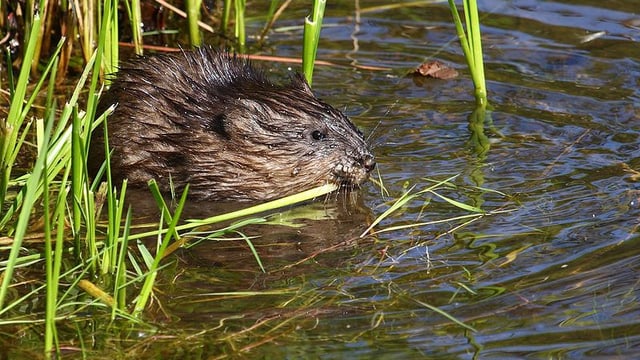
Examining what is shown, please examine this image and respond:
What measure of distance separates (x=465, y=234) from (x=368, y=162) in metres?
0.75

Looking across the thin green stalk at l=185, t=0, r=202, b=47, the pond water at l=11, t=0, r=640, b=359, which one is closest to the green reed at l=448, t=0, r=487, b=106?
the pond water at l=11, t=0, r=640, b=359

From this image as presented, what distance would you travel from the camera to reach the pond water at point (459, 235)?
3.91 m

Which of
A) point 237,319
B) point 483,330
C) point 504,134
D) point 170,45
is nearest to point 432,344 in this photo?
point 483,330

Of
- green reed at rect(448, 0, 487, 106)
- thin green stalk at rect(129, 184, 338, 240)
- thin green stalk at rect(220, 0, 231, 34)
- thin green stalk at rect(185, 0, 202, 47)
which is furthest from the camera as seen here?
thin green stalk at rect(220, 0, 231, 34)

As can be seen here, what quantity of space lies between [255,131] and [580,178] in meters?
1.54

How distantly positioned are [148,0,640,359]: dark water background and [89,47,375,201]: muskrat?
259mm

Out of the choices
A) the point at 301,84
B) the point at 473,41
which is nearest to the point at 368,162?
the point at 301,84

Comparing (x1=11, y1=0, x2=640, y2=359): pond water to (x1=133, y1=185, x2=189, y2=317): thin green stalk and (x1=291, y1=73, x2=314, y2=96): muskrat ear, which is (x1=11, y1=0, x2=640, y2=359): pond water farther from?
(x1=291, y1=73, x2=314, y2=96): muskrat ear

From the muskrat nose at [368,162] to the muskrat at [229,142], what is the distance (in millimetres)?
39

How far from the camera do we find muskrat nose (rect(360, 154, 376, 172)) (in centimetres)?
542

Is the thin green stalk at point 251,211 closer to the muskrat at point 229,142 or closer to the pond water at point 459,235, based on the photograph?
the pond water at point 459,235

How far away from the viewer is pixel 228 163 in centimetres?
553

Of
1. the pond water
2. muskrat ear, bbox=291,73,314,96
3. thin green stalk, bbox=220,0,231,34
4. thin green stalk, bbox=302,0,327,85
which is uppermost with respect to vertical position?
thin green stalk, bbox=302,0,327,85

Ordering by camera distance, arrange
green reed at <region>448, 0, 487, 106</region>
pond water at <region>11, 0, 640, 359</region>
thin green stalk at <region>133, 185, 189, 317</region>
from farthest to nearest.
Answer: green reed at <region>448, 0, 487, 106</region> → pond water at <region>11, 0, 640, 359</region> → thin green stalk at <region>133, 185, 189, 317</region>
